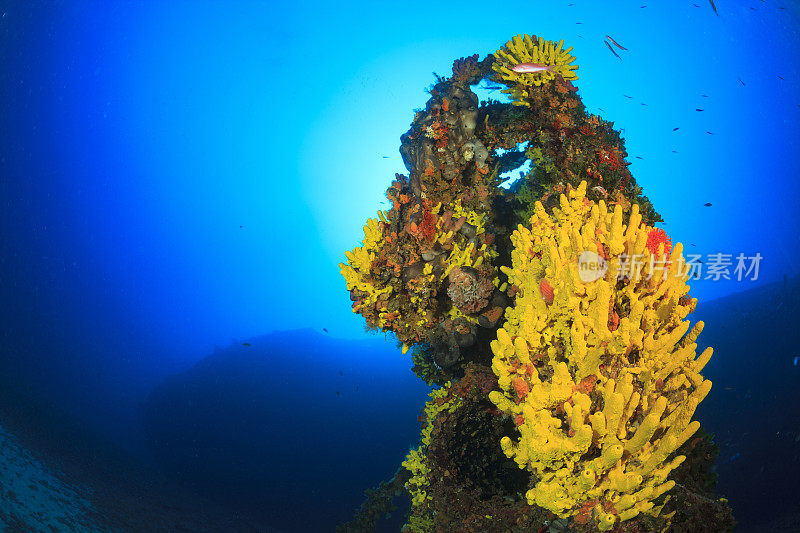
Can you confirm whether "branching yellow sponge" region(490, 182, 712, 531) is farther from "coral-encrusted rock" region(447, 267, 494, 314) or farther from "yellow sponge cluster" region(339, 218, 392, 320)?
"yellow sponge cluster" region(339, 218, 392, 320)

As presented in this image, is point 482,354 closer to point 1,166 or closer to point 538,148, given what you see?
point 538,148

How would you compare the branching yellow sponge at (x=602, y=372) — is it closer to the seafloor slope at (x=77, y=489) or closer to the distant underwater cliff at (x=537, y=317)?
the distant underwater cliff at (x=537, y=317)

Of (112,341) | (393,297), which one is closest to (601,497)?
(393,297)

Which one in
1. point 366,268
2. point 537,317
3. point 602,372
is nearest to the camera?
point 602,372

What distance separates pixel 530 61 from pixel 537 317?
4.70 metres

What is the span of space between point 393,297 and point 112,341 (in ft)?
296

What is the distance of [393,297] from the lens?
5.57m

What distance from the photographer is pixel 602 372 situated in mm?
2738

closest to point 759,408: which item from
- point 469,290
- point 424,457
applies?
point 424,457

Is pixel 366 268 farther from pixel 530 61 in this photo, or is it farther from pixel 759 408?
pixel 759 408

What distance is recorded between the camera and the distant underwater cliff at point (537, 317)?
8.21 feet

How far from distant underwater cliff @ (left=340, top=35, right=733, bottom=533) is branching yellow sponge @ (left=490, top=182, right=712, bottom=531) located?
0.01 m

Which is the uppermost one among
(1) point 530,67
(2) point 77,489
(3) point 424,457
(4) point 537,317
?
(1) point 530,67

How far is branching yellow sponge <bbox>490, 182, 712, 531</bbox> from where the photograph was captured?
2.39 m
